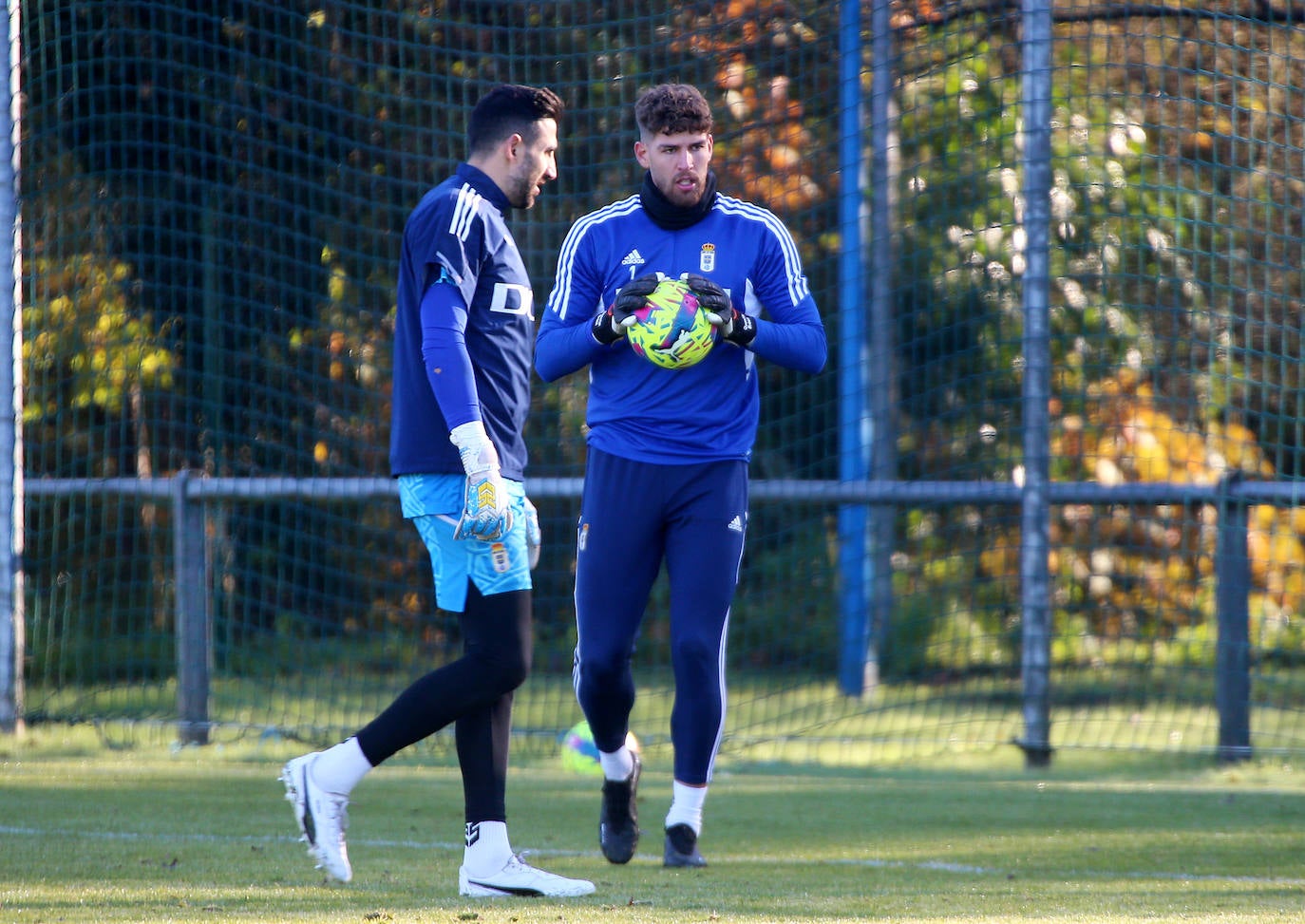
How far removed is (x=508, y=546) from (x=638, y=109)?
1270 mm

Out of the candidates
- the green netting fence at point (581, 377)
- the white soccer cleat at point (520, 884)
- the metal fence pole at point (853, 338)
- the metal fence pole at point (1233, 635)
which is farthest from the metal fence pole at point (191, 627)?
the metal fence pole at point (1233, 635)

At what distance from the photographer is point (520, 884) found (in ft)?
11.8

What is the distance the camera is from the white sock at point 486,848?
11.9 feet

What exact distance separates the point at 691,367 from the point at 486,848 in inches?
54.1

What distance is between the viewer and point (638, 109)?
409cm

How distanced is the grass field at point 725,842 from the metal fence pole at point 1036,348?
1.13ft

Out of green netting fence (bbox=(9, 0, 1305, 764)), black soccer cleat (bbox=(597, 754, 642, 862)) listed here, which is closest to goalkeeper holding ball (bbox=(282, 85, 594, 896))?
black soccer cleat (bbox=(597, 754, 642, 862))

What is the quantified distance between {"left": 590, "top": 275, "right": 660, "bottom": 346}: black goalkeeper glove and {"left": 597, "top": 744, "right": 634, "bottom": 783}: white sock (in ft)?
3.80

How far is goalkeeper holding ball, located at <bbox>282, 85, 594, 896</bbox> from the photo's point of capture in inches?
143

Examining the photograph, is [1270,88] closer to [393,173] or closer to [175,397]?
[393,173]

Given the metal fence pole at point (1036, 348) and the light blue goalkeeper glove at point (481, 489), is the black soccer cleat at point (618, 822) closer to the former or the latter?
the light blue goalkeeper glove at point (481, 489)

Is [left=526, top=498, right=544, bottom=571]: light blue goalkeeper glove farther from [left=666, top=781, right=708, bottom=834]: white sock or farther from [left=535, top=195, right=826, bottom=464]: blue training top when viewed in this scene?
[left=666, top=781, right=708, bottom=834]: white sock

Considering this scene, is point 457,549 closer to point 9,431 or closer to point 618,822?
point 618,822

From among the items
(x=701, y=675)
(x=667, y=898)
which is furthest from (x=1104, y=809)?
(x=667, y=898)
